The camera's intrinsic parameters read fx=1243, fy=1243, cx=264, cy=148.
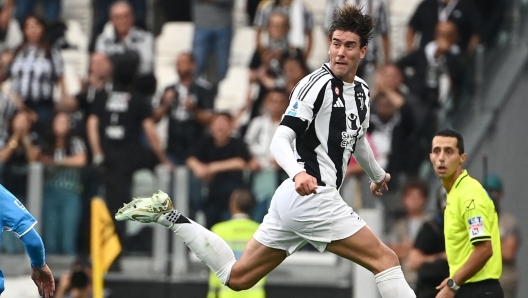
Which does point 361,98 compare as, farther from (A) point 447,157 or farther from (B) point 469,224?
(B) point 469,224

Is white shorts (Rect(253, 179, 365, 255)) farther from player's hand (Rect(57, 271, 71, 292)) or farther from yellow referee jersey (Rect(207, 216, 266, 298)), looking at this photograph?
player's hand (Rect(57, 271, 71, 292))

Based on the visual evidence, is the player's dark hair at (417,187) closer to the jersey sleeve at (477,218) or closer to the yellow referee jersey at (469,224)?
the yellow referee jersey at (469,224)

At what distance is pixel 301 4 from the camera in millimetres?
16438

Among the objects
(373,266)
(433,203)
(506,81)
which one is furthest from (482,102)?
(373,266)

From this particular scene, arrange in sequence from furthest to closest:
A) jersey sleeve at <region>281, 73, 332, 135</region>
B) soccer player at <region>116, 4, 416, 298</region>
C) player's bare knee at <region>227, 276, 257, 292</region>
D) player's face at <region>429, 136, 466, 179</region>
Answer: player's face at <region>429, 136, 466, 179</region>
player's bare knee at <region>227, 276, 257, 292</region>
soccer player at <region>116, 4, 416, 298</region>
jersey sleeve at <region>281, 73, 332, 135</region>

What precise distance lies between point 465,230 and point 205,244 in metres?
1.95

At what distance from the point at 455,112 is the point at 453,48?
848 mm

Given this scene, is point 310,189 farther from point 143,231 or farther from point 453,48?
point 453,48

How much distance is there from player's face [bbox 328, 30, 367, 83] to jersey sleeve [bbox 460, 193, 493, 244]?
4.34ft

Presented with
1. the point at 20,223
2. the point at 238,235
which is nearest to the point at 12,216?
the point at 20,223

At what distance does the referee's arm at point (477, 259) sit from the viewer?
29.7 feet

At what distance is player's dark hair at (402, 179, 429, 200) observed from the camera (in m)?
13.9

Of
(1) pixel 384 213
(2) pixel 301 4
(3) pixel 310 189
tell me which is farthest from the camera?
(2) pixel 301 4

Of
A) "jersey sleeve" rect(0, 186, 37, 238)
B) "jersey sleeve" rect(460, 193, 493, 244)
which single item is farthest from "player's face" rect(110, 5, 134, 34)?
"jersey sleeve" rect(0, 186, 37, 238)
